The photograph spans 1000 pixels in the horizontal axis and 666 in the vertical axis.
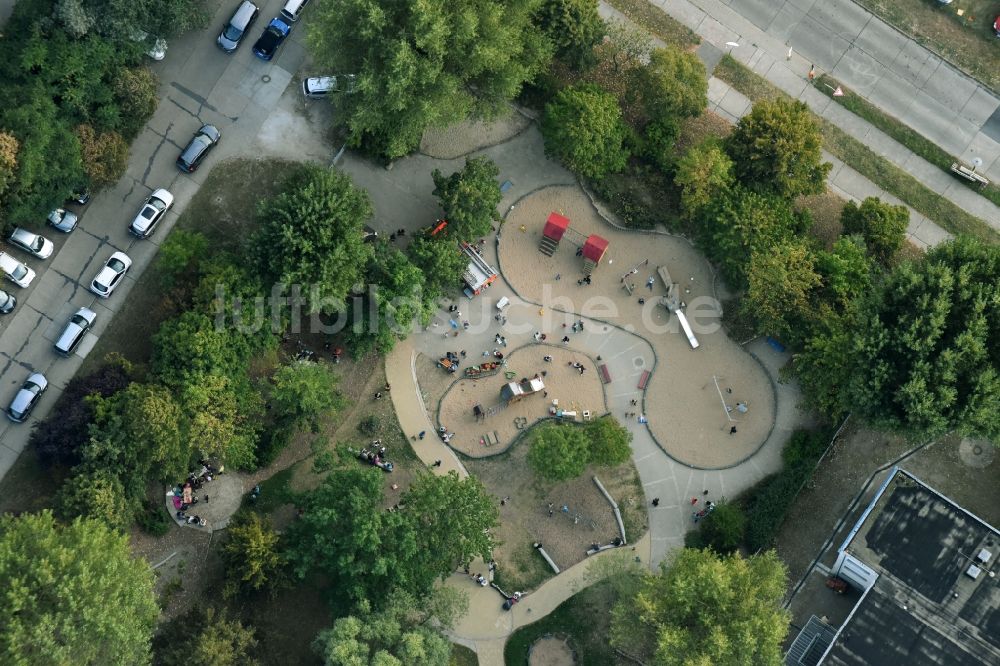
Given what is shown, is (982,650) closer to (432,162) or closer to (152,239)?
(432,162)

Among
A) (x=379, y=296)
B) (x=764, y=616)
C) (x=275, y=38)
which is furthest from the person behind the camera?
(x=275, y=38)

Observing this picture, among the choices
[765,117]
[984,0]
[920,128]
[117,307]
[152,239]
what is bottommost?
[117,307]

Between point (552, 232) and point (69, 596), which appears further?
point (552, 232)

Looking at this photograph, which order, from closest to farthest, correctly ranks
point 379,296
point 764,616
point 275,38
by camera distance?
point 764,616, point 379,296, point 275,38

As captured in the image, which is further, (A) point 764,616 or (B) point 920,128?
(B) point 920,128

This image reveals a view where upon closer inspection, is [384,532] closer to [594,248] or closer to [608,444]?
[608,444]

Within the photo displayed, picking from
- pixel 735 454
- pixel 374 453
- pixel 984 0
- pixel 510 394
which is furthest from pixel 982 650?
pixel 984 0

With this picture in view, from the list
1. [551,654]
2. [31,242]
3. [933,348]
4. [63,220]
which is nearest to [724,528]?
[551,654]

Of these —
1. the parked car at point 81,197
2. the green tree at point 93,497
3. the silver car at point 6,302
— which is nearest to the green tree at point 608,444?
the green tree at point 93,497
